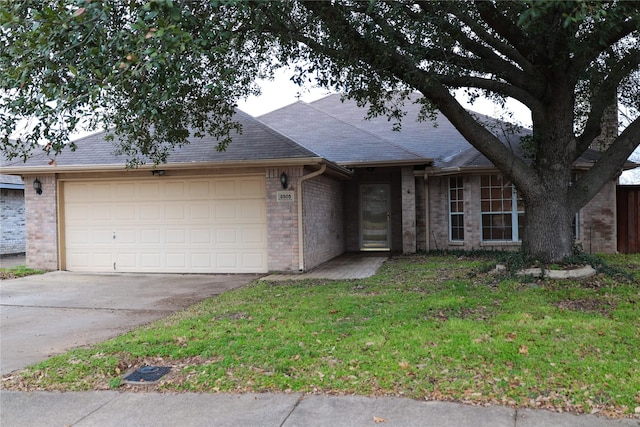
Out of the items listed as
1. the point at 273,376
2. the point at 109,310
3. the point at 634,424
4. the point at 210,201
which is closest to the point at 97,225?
the point at 210,201

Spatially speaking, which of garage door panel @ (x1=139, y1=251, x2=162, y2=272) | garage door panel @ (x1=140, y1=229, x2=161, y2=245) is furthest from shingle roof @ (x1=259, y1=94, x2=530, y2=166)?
garage door panel @ (x1=139, y1=251, x2=162, y2=272)

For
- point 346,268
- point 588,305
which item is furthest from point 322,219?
point 588,305

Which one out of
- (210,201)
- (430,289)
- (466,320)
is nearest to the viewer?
(466,320)

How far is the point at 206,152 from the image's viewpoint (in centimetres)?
1257

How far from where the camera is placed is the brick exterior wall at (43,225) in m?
13.1

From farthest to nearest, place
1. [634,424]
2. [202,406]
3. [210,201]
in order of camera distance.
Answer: [210,201]
[202,406]
[634,424]

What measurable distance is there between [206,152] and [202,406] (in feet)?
29.5

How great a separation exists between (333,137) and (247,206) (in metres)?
5.73

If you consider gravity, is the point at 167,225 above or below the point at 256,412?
above

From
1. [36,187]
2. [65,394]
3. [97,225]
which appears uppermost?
[36,187]

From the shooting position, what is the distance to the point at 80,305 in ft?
29.1

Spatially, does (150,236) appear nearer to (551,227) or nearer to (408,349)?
(408,349)

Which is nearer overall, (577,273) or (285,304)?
(285,304)

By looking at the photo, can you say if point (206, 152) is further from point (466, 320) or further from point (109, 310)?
point (466, 320)
